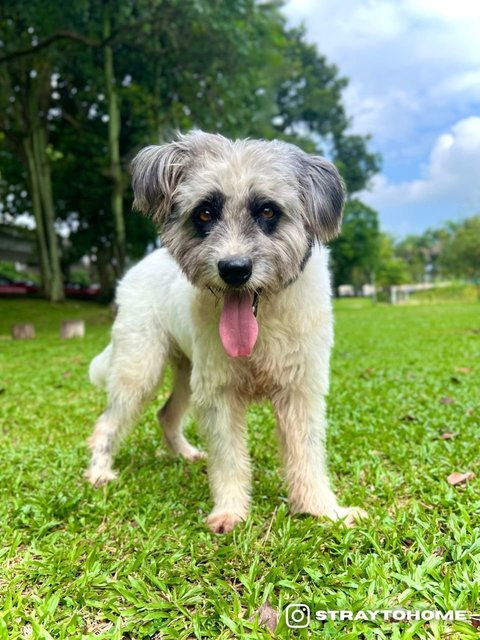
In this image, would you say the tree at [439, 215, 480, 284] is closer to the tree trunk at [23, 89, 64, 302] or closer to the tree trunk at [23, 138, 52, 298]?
the tree trunk at [23, 89, 64, 302]

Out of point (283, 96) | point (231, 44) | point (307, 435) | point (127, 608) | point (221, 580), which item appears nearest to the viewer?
point (127, 608)

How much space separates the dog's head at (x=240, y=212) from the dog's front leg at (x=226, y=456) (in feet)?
1.61

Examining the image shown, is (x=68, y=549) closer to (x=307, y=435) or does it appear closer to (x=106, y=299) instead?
(x=307, y=435)

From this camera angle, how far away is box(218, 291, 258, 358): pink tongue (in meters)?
2.51

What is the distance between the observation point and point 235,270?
7.59 feet

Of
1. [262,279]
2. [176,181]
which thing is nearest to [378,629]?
[262,279]

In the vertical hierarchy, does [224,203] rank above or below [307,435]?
above

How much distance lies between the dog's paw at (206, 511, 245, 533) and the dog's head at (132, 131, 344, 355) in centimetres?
89

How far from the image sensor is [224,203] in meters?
2.46

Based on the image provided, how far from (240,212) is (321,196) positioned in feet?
1.50

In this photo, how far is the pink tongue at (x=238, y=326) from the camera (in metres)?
2.51

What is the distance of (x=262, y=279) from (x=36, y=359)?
833cm

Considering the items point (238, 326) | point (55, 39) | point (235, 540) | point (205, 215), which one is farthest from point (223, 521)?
point (55, 39)

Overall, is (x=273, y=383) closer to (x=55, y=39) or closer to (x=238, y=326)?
(x=238, y=326)
